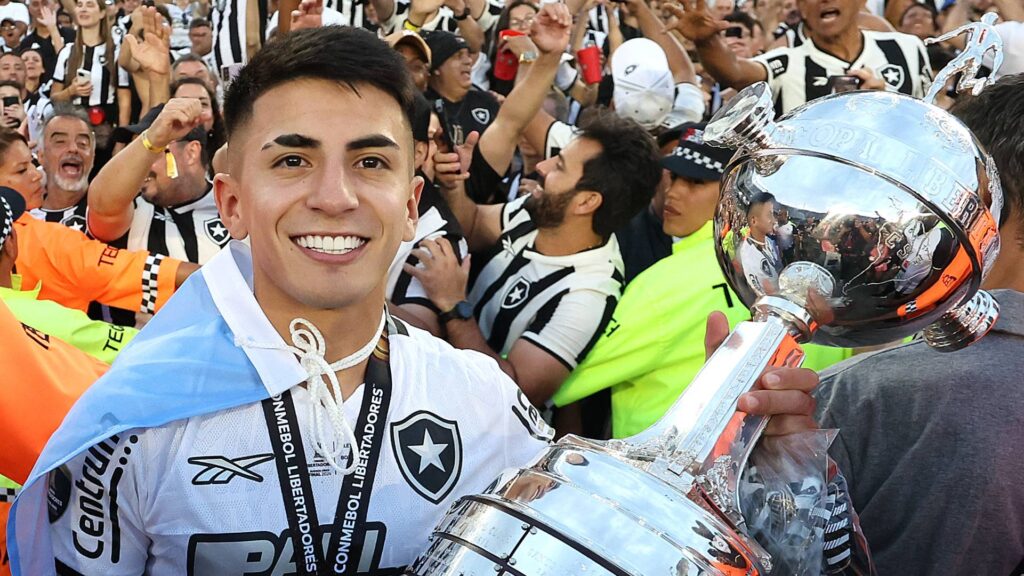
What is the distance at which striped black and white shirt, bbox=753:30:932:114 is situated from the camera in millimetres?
4777

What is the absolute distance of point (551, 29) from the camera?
13.6 ft

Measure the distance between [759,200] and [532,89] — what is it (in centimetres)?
289

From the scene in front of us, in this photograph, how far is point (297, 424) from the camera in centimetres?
170

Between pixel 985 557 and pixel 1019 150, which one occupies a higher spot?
pixel 1019 150

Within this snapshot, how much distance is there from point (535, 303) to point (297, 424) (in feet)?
6.59

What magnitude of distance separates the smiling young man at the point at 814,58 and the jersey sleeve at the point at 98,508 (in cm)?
377

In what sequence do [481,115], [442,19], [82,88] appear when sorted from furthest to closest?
[82,88]
[442,19]
[481,115]

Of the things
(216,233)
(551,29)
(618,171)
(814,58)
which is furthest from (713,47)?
(216,233)

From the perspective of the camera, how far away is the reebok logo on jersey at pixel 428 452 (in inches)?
69.3

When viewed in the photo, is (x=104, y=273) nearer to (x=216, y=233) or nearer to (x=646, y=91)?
(x=216, y=233)

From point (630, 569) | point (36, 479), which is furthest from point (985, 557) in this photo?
point (36, 479)

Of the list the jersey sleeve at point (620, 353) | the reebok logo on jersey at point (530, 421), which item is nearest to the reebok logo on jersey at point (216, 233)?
the jersey sleeve at point (620, 353)

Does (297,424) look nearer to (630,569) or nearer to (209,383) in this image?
(209,383)

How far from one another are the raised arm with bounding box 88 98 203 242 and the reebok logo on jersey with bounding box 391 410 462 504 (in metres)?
2.61
